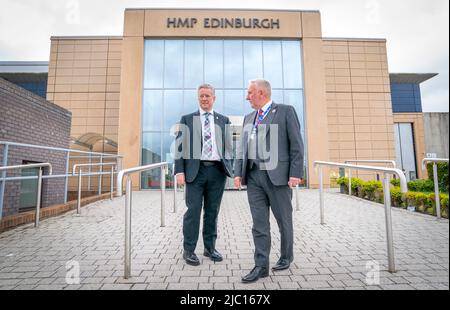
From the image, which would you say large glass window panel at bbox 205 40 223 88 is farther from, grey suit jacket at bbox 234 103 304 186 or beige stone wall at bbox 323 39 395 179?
grey suit jacket at bbox 234 103 304 186

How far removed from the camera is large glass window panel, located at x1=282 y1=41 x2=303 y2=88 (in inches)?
455

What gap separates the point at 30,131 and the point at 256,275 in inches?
259

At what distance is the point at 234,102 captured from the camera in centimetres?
1130

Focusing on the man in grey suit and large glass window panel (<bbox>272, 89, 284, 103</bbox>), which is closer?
the man in grey suit

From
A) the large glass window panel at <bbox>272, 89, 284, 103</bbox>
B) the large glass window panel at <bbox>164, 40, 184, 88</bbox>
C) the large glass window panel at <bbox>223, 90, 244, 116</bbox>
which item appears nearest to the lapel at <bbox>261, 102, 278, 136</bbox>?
the large glass window panel at <bbox>223, 90, 244, 116</bbox>

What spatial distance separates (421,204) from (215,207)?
4.47m

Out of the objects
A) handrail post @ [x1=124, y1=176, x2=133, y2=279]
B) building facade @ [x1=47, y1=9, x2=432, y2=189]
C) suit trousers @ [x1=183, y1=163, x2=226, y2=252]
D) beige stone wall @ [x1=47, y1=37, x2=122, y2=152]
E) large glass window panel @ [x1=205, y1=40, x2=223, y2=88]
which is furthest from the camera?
beige stone wall @ [x1=47, y1=37, x2=122, y2=152]

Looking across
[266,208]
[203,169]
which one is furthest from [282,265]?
[203,169]

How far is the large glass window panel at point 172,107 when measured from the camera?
36.3 ft

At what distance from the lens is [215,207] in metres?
2.69

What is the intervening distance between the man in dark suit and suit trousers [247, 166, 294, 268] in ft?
1.35

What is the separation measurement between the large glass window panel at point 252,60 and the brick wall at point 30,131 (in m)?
7.37

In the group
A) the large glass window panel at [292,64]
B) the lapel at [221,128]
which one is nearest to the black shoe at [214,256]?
the lapel at [221,128]

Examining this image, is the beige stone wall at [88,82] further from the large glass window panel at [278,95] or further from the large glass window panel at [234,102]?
the large glass window panel at [278,95]
